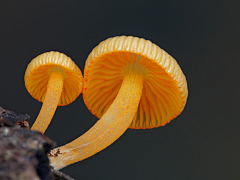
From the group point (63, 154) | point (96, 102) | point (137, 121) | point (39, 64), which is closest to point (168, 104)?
point (137, 121)

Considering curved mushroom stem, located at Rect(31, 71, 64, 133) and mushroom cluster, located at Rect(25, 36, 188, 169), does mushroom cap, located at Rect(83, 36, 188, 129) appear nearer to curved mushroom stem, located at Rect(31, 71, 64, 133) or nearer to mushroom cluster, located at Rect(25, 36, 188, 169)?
mushroom cluster, located at Rect(25, 36, 188, 169)

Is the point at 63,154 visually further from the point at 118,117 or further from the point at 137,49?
the point at 137,49

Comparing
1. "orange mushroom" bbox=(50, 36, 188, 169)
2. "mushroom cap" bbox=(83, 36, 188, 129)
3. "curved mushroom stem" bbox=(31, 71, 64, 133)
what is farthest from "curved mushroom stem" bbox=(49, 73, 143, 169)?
"curved mushroom stem" bbox=(31, 71, 64, 133)

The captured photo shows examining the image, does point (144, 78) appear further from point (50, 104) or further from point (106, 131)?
point (50, 104)

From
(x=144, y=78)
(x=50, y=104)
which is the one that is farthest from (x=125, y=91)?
(x=50, y=104)

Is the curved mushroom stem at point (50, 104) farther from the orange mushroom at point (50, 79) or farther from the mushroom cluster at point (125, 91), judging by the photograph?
the mushroom cluster at point (125, 91)

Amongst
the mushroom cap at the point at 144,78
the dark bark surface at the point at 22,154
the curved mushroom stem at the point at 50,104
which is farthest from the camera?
the curved mushroom stem at the point at 50,104

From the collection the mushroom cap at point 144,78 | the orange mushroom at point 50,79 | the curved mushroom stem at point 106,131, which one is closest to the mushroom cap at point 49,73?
the orange mushroom at point 50,79
